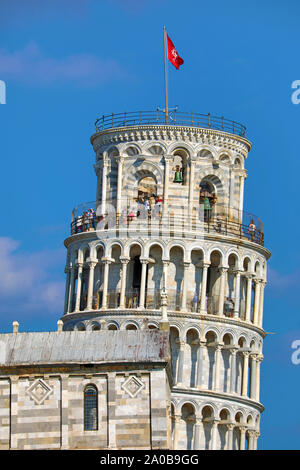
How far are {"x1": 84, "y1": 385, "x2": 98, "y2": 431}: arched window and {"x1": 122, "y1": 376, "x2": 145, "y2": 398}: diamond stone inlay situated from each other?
1.93 metres

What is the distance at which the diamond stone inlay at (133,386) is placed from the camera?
11088cm

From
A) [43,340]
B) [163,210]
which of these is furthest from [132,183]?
[43,340]

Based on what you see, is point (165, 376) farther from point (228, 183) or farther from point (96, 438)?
point (228, 183)

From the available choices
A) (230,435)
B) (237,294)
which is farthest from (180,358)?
(237,294)

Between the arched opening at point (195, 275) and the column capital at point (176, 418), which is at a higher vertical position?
the arched opening at point (195, 275)

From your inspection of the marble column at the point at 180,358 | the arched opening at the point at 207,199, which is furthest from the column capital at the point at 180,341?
the arched opening at the point at 207,199

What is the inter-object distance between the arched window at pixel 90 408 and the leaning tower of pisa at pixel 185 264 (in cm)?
3873

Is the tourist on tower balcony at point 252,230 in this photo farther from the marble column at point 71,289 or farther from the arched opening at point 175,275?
the marble column at point 71,289

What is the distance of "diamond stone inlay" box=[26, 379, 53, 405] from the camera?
11150cm

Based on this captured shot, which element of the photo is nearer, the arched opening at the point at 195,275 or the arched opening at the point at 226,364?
the arched opening at the point at 226,364

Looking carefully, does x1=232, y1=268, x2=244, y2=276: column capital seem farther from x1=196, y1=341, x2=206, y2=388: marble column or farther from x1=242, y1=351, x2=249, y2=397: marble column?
x1=196, y1=341, x2=206, y2=388: marble column

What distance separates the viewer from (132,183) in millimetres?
157625

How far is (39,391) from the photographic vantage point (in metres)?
112

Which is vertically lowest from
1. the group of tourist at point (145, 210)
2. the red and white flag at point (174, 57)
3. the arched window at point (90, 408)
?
the arched window at point (90, 408)
